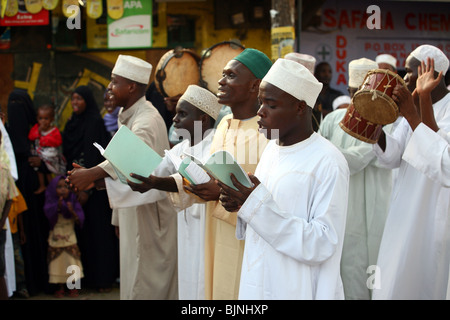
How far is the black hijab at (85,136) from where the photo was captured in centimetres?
769

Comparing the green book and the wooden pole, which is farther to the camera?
the wooden pole

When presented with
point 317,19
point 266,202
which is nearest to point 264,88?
point 266,202

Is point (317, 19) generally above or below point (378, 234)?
above

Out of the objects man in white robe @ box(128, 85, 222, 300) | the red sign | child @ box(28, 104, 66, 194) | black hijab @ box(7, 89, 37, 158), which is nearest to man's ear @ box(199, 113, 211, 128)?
man in white robe @ box(128, 85, 222, 300)

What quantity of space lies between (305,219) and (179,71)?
3392mm

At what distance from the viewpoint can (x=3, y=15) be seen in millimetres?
8359

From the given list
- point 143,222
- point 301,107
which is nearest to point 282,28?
point 143,222

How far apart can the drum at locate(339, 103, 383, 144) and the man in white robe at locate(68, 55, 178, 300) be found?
1726 mm

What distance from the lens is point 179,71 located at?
249 inches

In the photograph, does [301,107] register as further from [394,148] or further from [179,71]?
[179,71]

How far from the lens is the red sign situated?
29.2 feet

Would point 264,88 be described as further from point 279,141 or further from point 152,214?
point 152,214

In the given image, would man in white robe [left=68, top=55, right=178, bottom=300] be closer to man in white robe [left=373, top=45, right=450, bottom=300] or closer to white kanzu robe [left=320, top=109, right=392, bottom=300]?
white kanzu robe [left=320, top=109, right=392, bottom=300]

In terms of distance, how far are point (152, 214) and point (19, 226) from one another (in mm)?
2318
